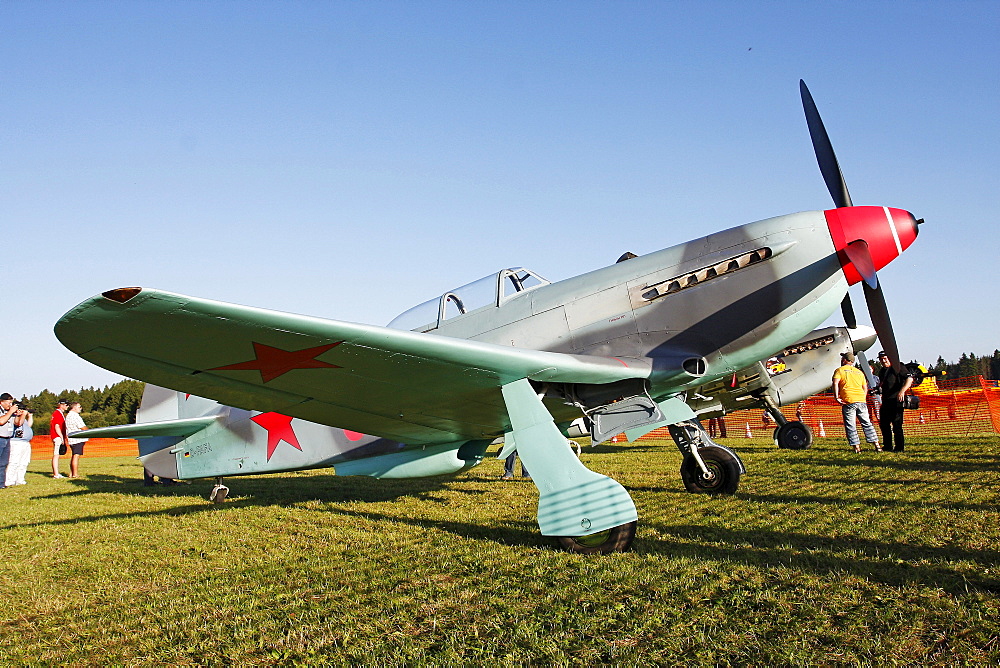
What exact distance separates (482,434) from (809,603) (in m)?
3.72

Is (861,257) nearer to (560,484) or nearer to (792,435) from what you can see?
(560,484)

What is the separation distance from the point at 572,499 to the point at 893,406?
29.2 feet

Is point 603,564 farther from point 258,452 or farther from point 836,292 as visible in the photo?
point 258,452

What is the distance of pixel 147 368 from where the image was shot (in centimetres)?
383

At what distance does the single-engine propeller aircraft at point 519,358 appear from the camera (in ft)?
12.2

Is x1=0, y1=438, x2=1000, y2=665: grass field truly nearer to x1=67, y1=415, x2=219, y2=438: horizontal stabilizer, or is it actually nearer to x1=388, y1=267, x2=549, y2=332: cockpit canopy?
x1=67, y1=415, x2=219, y2=438: horizontal stabilizer

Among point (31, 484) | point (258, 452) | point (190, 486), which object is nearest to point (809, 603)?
point (258, 452)

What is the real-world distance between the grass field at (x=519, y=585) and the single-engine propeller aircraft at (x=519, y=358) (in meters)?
0.58

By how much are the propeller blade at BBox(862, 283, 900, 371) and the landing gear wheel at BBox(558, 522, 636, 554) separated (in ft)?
16.3

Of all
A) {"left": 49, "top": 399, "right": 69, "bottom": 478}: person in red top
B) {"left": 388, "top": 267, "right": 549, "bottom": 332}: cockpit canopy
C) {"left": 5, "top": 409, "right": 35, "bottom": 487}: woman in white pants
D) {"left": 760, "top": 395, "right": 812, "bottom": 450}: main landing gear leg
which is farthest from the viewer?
{"left": 49, "top": 399, "right": 69, "bottom": 478}: person in red top

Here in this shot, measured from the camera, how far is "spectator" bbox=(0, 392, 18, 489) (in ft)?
36.6

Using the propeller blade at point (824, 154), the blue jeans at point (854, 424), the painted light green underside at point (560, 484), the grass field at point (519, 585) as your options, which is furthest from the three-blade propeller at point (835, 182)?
the painted light green underside at point (560, 484)

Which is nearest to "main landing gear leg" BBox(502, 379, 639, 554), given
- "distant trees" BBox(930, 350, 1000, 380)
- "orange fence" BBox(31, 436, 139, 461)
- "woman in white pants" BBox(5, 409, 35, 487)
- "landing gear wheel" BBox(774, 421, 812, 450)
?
"landing gear wheel" BBox(774, 421, 812, 450)

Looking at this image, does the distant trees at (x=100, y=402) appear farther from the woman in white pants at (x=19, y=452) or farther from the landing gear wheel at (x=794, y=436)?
the landing gear wheel at (x=794, y=436)
